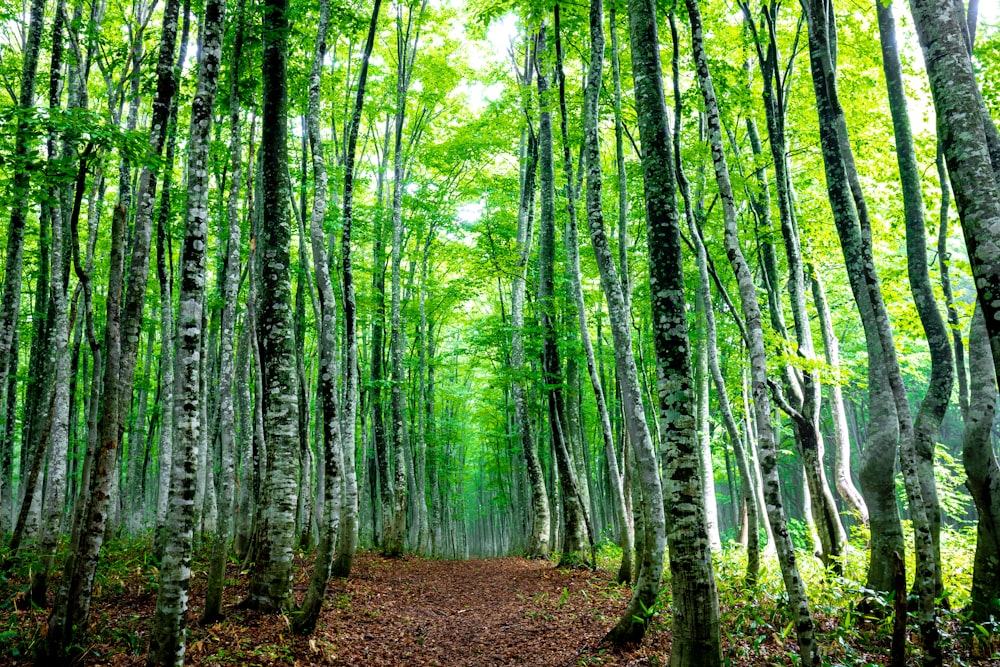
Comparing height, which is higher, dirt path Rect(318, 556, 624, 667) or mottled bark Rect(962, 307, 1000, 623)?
mottled bark Rect(962, 307, 1000, 623)

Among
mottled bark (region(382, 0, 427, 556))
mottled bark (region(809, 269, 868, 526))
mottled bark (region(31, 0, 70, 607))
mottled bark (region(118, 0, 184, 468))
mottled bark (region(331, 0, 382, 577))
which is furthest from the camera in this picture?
mottled bark (region(382, 0, 427, 556))

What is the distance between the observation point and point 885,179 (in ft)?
37.7

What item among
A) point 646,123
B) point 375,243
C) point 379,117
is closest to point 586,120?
point 646,123

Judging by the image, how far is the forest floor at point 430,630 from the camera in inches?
227

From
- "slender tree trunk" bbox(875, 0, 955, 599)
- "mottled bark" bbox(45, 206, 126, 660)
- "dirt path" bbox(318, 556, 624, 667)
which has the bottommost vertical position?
"dirt path" bbox(318, 556, 624, 667)

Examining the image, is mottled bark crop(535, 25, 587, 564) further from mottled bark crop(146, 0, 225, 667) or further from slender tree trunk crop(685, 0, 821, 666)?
mottled bark crop(146, 0, 225, 667)

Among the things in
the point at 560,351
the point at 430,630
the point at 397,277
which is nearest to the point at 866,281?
the point at 430,630

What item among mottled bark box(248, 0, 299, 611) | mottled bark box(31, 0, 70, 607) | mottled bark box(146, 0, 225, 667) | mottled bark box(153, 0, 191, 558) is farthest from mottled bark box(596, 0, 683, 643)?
mottled bark box(31, 0, 70, 607)

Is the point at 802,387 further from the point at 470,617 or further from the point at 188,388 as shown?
the point at 188,388

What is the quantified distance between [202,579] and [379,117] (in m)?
14.4

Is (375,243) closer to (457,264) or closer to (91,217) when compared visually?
(457,264)

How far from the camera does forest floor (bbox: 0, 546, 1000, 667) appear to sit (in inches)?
227

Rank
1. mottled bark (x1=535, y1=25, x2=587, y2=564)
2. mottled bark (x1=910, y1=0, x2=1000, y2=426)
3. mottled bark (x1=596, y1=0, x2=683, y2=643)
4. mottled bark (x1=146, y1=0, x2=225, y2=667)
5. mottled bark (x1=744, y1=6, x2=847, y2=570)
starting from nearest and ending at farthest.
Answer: mottled bark (x1=910, y1=0, x2=1000, y2=426) < mottled bark (x1=146, y1=0, x2=225, y2=667) < mottled bark (x1=596, y1=0, x2=683, y2=643) < mottled bark (x1=744, y1=6, x2=847, y2=570) < mottled bark (x1=535, y1=25, x2=587, y2=564)

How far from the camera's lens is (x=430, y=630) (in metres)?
8.04
